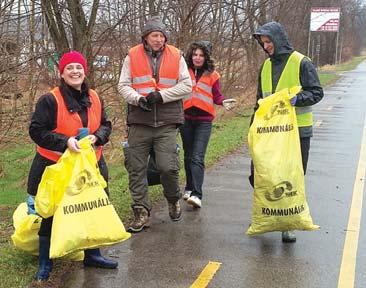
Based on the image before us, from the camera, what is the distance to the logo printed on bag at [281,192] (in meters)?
4.99

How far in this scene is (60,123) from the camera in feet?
13.9

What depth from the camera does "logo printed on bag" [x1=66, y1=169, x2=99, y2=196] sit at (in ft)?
13.4

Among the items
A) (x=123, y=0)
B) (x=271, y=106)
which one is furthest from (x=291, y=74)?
(x=123, y=0)

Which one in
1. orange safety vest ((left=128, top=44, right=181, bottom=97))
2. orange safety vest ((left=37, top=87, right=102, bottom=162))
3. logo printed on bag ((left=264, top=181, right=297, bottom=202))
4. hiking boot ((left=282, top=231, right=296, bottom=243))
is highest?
orange safety vest ((left=128, top=44, right=181, bottom=97))

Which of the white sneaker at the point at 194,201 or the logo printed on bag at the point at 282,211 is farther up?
the logo printed on bag at the point at 282,211

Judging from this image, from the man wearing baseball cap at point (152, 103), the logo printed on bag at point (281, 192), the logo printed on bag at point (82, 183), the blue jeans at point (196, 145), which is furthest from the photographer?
the blue jeans at point (196, 145)

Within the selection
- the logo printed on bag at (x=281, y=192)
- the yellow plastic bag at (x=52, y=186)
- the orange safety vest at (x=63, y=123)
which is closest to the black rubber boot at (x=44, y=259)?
the yellow plastic bag at (x=52, y=186)

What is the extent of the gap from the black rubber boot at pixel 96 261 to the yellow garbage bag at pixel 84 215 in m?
0.49

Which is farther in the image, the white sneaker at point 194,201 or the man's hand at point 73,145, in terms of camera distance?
the white sneaker at point 194,201

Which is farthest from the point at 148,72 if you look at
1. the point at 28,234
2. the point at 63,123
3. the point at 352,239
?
the point at 352,239

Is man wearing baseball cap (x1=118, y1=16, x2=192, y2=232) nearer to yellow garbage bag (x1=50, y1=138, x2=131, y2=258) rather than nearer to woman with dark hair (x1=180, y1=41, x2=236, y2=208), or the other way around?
woman with dark hair (x1=180, y1=41, x2=236, y2=208)

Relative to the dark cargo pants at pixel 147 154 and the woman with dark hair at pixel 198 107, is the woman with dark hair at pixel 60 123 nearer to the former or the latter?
the dark cargo pants at pixel 147 154

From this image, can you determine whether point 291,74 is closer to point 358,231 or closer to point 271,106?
point 271,106

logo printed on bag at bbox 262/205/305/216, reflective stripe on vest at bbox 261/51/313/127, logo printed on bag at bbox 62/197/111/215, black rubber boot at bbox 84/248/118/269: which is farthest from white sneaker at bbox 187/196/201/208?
logo printed on bag at bbox 62/197/111/215
